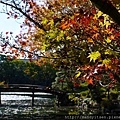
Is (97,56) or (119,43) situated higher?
(119,43)

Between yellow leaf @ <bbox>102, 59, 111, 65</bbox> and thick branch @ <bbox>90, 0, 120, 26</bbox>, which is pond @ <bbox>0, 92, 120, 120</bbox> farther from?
thick branch @ <bbox>90, 0, 120, 26</bbox>

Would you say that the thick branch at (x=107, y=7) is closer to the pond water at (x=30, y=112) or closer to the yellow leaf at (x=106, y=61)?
the yellow leaf at (x=106, y=61)

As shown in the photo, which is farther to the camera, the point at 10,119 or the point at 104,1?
the point at 10,119

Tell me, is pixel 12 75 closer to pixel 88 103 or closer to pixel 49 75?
pixel 49 75

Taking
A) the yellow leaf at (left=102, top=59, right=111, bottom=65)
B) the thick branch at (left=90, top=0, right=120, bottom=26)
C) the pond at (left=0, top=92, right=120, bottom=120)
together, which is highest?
the thick branch at (left=90, top=0, right=120, bottom=26)

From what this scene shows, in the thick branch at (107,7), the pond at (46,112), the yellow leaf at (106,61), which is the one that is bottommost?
the pond at (46,112)

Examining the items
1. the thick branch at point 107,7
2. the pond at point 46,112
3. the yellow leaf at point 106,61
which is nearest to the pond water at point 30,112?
the pond at point 46,112

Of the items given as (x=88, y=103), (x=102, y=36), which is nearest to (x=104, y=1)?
(x=102, y=36)

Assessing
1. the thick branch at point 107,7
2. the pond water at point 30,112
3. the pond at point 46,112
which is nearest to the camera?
the thick branch at point 107,7

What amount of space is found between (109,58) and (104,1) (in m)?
1.65

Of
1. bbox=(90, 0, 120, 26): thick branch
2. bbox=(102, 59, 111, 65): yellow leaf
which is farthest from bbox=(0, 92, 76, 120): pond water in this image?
bbox=(90, 0, 120, 26): thick branch

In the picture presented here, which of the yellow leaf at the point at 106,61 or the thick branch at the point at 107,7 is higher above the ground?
the thick branch at the point at 107,7

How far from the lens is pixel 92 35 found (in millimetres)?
5777

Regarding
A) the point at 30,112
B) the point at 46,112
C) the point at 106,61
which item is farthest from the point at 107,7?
the point at 30,112
